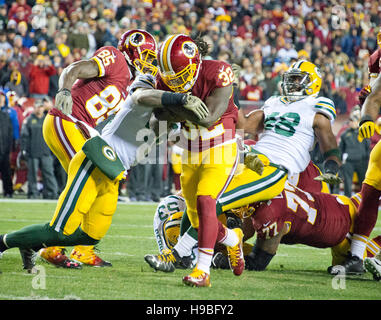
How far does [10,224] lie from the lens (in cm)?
831

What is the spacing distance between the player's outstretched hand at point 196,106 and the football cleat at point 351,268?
6.22 feet

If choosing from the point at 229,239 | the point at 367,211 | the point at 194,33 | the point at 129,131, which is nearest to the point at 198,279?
the point at 229,239

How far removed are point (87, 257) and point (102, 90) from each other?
1.39 meters

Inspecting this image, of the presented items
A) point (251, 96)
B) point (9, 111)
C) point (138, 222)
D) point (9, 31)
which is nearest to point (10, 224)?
point (138, 222)

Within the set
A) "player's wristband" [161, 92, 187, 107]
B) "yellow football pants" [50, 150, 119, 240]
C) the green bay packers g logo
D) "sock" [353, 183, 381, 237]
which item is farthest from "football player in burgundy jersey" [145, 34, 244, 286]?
"sock" [353, 183, 381, 237]

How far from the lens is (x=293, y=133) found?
18.6ft

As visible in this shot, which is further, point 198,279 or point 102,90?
point 102,90

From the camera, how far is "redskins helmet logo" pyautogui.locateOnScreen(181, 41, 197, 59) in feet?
14.9

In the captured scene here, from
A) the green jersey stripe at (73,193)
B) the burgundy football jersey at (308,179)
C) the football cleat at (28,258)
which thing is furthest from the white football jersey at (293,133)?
the football cleat at (28,258)

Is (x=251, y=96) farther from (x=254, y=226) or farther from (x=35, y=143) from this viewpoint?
(x=254, y=226)

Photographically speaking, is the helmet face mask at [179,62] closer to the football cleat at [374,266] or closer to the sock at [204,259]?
the sock at [204,259]

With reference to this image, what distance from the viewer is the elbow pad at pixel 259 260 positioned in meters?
5.52

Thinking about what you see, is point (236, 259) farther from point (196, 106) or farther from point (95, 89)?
point (95, 89)
